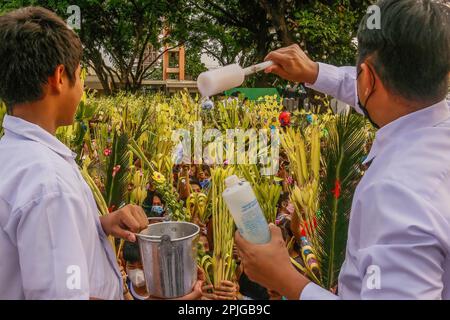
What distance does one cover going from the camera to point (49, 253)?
99 cm

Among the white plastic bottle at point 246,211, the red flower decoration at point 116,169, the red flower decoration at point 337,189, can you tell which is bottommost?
the red flower decoration at point 337,189

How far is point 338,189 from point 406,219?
118cm

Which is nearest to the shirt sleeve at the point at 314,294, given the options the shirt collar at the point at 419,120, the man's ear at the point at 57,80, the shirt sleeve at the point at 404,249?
the shirt sleeve at the point at 404,249

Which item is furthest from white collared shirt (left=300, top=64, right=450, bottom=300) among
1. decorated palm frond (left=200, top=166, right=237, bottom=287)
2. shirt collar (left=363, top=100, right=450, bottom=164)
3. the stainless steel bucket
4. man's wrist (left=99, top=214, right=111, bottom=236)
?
decorated palm frond (left=200, top=166, right=237, bottom=287)

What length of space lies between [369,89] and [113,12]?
13.5m

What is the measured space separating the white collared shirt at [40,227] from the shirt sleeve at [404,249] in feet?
1.86

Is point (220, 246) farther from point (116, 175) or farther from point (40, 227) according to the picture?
point (40, 227)

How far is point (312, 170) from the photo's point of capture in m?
2.51

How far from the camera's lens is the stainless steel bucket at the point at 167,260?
4.50ft

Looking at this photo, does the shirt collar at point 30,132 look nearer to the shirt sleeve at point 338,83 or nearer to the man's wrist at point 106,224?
the man's wrist at point 106,224

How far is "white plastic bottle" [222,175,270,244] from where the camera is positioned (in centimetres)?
106

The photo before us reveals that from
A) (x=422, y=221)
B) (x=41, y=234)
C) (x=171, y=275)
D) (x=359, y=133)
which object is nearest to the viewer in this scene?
(x=422, y=221)
